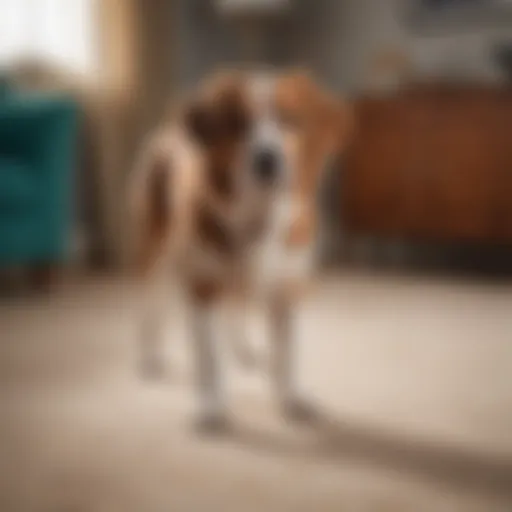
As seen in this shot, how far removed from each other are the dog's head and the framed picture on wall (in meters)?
2.02

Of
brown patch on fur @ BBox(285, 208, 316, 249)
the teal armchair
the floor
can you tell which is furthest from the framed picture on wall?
brown patch on fur @ BBox(285, 208, 316, 249)

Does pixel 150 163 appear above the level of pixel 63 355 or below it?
above

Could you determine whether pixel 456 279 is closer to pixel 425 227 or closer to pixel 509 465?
pixel 425 227

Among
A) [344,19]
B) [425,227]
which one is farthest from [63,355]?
[344,19]

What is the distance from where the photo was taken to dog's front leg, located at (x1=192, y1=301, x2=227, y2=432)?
76.1 inches

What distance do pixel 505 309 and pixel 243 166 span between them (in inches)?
54.2

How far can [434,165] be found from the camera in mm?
3396

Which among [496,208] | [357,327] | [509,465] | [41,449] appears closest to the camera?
[509,465]

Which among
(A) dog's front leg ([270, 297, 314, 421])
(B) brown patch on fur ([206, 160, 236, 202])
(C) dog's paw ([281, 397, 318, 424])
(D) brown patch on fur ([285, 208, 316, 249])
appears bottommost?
(C) dog's paw ([281, 397, 318, 424])

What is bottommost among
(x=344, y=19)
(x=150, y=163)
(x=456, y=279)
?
(x=456, y=279)

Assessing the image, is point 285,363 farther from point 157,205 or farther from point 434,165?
point 434,165

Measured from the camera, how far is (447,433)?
74.7 inches

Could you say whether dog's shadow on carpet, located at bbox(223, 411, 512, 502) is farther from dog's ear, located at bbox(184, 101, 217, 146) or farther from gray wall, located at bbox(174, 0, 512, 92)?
gray wall, located at bbox(174, 0, 512, 92)

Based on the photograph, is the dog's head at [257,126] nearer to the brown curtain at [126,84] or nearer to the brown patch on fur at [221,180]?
the brown patch on fur at [221,180]
